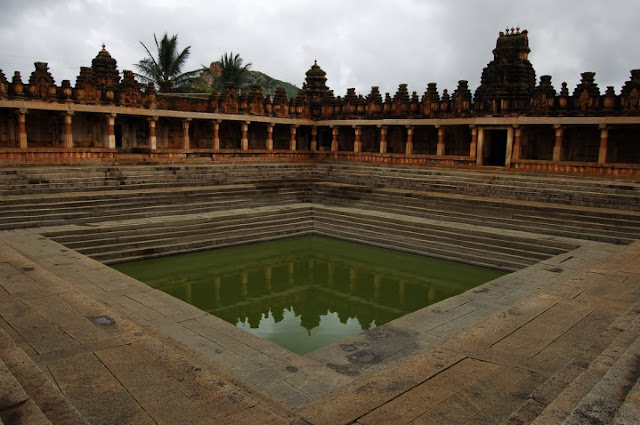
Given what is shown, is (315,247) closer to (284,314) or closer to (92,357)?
(284,314)

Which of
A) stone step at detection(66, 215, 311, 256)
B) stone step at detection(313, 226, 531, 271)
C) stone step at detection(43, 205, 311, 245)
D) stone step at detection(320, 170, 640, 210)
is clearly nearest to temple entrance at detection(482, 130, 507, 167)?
stone step at detection(320, 170, 640, 210)

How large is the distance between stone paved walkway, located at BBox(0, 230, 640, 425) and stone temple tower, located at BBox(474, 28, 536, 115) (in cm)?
1318

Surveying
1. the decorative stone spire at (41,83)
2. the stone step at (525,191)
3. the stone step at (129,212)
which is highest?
the decorative stone spire at (41,83)

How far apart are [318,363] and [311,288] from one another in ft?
17.6

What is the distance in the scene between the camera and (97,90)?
2005 cm

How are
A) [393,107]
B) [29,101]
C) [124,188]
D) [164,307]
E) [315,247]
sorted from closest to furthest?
1. [164,307]
2. [315,247]
3. [124,188]
4. [29,101]
5. [393,107]

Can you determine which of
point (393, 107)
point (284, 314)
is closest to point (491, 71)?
point (393, 107)

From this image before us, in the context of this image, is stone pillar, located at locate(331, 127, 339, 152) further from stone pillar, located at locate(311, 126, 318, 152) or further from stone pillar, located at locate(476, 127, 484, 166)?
stone pillar, located at locate(476, 127, 484, 166)

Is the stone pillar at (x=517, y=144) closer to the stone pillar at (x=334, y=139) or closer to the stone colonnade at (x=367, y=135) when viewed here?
the stone colonnade at (x=367, y=135)

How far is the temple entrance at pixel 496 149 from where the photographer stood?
76.0 feet

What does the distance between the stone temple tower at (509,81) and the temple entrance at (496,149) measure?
2.19 m

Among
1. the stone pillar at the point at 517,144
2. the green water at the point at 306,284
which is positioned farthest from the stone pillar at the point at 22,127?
the stone pillar at the point at 517,144

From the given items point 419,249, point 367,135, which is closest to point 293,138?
point 367,135

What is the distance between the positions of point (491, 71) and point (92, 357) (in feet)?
87.2
